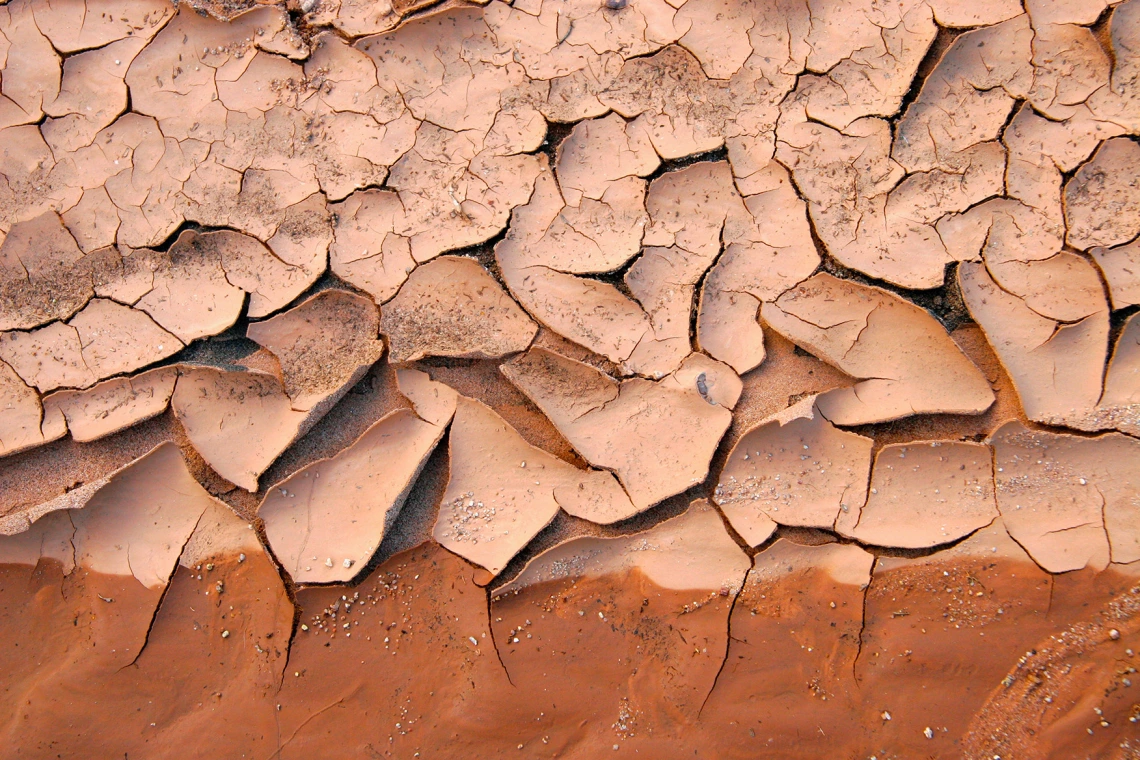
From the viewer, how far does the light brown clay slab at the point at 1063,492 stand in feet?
7.33

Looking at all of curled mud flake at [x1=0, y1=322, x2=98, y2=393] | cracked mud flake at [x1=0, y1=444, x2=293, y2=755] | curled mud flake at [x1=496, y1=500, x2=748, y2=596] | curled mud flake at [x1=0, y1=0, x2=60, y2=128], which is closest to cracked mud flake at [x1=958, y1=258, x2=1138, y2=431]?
curled mud flake at [x1=496, y1=500, x2=748, y2=596]

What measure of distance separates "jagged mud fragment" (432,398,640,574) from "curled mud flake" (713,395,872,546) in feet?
1.29

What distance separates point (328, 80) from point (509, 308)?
122 cm

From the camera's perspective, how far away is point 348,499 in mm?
2357

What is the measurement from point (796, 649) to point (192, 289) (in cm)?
258

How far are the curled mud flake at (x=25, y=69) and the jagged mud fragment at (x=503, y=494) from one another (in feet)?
7.16

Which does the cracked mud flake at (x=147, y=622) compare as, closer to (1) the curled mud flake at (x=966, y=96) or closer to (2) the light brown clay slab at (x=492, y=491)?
(2) the light brown clay slab at (x=492, y=491)

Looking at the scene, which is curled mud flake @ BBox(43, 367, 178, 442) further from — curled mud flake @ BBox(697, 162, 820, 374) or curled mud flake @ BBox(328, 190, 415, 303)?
curled mud flake @ BBox(697, 162, 820, 374)

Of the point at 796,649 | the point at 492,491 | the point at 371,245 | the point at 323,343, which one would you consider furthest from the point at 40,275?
the point at 796,649

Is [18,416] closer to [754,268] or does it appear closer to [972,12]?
[754,268]

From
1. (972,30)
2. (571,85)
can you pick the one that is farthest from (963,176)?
(571,85)

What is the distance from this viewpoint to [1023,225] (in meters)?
2.42

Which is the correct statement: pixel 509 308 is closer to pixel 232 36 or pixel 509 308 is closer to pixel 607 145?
pixel 607 145

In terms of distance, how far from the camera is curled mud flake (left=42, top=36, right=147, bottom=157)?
2.66 metres
